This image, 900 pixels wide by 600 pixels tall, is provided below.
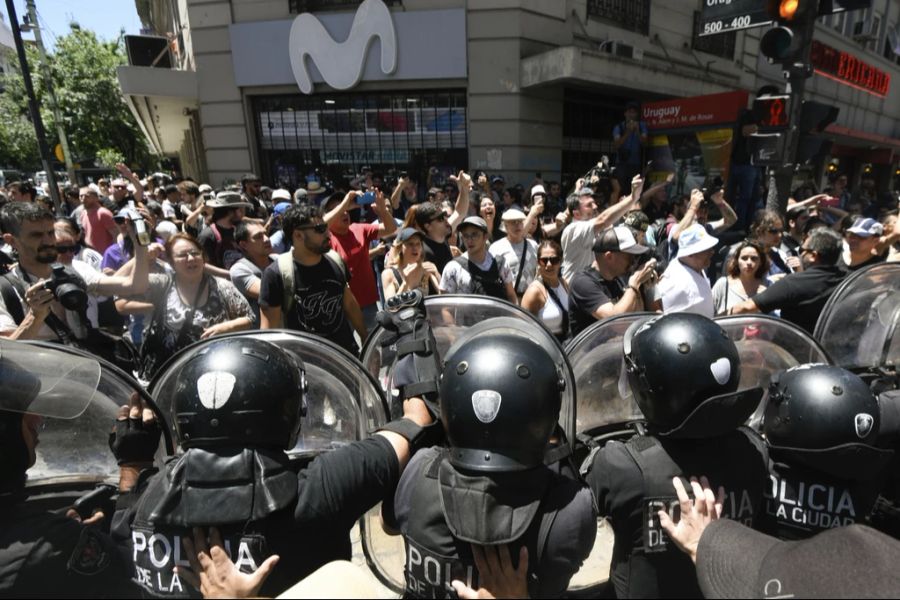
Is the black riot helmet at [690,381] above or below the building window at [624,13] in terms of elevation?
below

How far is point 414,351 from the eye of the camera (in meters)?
1.75

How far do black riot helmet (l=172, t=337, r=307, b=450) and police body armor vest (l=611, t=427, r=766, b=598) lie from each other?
3.75 ft

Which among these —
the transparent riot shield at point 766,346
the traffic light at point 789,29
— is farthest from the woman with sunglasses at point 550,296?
the traffic light at point 789,29

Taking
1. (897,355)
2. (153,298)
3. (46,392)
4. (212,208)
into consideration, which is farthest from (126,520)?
(212,208)

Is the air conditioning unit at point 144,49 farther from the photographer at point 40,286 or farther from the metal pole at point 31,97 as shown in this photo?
the photographer at point 40,286

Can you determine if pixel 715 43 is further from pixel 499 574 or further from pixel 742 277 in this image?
pixel 499 574

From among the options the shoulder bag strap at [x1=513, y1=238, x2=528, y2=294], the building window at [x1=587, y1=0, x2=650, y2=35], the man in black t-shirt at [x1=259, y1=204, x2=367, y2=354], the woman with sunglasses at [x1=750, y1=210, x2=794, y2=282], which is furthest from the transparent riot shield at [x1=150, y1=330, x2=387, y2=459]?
the building window at [x1=587, y1=0, x2=650, y2=35]

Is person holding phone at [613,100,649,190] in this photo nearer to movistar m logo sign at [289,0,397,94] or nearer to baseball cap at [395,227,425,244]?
movistar m logo sign at [289,0,397,94]

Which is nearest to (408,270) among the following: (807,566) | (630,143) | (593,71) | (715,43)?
(807,566)

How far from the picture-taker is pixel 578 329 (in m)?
3.29

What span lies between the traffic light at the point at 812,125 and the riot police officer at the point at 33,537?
22.1 feet

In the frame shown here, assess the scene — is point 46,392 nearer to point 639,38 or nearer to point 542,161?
point 542,161

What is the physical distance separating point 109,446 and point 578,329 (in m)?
2.67

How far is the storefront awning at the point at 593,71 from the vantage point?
32.8 ft
